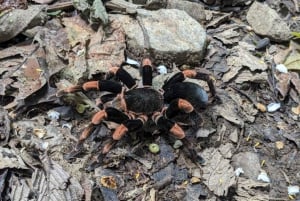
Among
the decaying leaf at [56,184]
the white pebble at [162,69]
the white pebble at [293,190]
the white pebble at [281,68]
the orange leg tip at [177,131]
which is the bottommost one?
the white pebble at [293,190]

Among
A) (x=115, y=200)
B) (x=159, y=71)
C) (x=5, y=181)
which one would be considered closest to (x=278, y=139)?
(x=159, y=71)

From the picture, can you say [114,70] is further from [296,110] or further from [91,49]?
[296,110]

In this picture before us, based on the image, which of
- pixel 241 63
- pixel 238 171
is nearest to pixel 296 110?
pixel 241 63

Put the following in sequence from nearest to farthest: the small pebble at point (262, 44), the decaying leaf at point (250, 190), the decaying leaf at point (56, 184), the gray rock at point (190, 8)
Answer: the decaying leaf at point (56, 184) < the decaying leaf at point (250, 190) < the small pebble at point (262, 44) < the gray rock at point (190, 8)

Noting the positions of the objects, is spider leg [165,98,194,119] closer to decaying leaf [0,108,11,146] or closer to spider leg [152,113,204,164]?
spider leg [152,113,204,164]

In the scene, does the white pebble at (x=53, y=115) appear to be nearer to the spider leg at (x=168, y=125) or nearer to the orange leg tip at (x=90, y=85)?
the orange leg tip at (x=90, y=85)

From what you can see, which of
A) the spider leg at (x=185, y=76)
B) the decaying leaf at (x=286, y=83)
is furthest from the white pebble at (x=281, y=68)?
the spider leg at (x=185, y=76)

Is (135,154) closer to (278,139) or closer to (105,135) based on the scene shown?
(105,135)

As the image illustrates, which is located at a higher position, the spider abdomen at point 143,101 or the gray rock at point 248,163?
the spider abdomen at point 143,101
